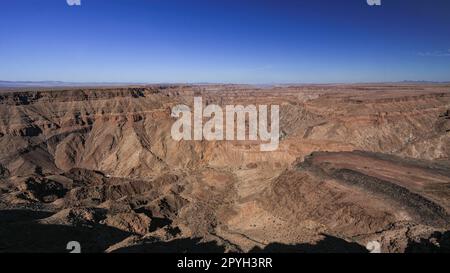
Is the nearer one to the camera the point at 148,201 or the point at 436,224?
the point at 436,224

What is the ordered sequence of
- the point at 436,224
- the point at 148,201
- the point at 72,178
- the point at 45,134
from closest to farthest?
1. the point at 436,224
2. the point at 148,201
3. the point at 72,178
4. the point at 45,134

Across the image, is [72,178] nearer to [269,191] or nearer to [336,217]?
[269,191]
